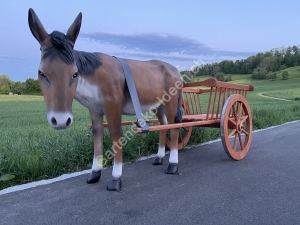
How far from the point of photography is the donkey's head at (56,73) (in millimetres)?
2094

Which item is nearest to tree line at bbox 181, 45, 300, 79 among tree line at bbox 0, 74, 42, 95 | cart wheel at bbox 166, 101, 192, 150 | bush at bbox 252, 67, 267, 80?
bush at bbox 252, 67, 267, 80

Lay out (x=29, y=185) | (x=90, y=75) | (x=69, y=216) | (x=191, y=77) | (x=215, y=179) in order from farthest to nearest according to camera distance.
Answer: (x=191, y=77)
(x=215, y=179)
(x=29, y=185)
(x=90, y=75)
(x=69, y=216)

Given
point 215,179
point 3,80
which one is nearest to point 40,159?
point 215,179

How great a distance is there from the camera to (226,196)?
2.60m

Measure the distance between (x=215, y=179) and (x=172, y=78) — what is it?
1.22 meters

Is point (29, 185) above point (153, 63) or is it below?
below

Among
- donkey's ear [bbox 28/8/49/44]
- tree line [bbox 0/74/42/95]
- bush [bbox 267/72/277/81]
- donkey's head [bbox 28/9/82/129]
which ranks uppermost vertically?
bush [bbox 267/72/277/81]

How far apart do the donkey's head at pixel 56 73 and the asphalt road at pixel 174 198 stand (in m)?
0.74

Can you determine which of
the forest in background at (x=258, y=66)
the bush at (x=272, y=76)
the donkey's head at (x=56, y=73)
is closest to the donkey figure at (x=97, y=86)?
the donkey's head at (x=56, y=73)

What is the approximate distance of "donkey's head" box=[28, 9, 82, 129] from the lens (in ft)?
6.87

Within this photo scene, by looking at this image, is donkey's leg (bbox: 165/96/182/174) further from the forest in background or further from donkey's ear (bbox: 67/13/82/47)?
the forest in background

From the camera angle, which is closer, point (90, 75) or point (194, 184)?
point (90, 75)

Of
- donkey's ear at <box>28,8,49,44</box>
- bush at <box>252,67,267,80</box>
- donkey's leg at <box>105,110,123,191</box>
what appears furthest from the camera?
bush at <box>252,67,267,80</box>

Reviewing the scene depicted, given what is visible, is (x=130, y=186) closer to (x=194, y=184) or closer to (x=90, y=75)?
(x=194, y=184)
